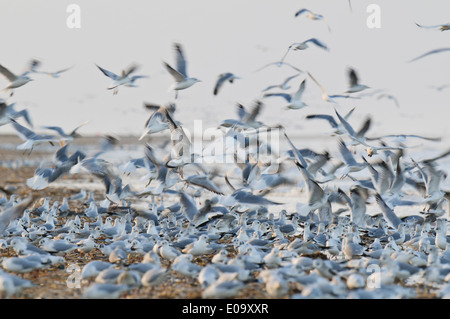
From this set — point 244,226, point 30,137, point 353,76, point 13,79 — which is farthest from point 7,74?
point 353,76

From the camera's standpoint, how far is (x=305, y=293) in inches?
258

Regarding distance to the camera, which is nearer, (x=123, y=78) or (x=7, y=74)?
(x=7, y=74)

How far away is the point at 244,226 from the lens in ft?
→ 34.0

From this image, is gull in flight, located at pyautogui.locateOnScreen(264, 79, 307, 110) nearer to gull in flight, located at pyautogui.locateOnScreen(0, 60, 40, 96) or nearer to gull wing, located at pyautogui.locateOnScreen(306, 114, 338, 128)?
gull wing, located at pyautogui.locateOnScreen(306, 114, 338, 128)

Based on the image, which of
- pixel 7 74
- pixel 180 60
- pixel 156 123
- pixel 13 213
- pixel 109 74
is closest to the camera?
pixel 13 213

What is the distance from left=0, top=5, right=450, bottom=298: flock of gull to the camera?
6973mm

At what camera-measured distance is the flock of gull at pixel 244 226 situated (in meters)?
6.97

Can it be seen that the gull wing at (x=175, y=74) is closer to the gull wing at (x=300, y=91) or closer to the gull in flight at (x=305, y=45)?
the gull in flight at (x=305, y=45)

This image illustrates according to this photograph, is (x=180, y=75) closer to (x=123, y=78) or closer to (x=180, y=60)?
(x=180, y=60)

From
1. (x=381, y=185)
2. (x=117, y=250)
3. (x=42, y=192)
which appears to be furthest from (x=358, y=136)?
(x=42, y=192)

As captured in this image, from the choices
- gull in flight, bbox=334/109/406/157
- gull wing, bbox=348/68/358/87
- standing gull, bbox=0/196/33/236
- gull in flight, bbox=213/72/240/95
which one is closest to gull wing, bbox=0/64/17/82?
standing gull, bbox=0/196/33/236

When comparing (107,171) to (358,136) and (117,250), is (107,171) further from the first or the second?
(358,136)

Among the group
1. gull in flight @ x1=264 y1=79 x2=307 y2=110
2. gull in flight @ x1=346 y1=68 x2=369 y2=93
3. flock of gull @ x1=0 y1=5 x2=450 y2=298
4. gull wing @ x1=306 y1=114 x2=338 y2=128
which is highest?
gull in flight @ x1=346 y1=68 x2=369 y2=93

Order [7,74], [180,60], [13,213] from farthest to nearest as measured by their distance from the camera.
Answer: [7,74] → [180,60] → [13,213]
